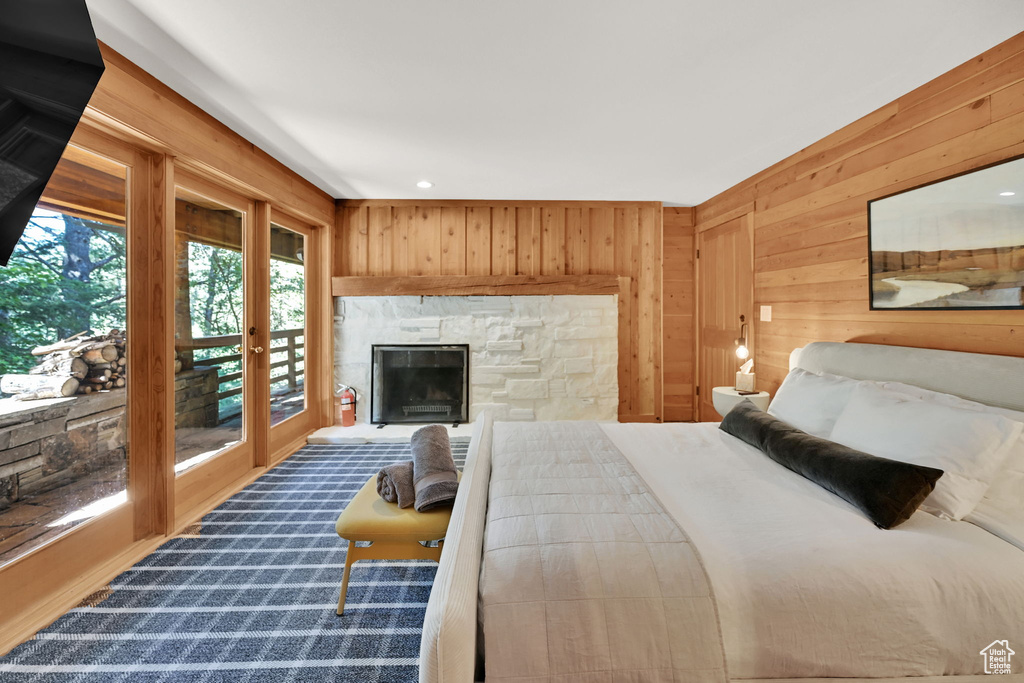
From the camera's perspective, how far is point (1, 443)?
1552mm

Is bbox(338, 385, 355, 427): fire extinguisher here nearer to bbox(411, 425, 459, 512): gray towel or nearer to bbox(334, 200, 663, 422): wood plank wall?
bbox(334, 200, 663, 422): wood plank wall

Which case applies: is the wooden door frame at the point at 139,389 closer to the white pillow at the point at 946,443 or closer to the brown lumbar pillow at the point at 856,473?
the brown lumbar pillow at the point at 856,473

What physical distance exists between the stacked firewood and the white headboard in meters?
3.58

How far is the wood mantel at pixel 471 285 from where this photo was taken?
4.06 meters

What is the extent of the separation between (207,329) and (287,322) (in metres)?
0.96

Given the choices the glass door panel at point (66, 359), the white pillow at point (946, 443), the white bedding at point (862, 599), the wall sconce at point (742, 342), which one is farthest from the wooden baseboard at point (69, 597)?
A: the wall sconce at point (742, 342)

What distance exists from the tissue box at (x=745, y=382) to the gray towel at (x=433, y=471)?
7.37 ft

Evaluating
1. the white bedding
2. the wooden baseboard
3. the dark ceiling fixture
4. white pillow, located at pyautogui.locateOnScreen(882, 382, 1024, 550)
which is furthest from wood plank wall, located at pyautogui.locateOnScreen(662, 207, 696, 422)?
the dark ceiling fixture

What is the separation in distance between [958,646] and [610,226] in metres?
3.73

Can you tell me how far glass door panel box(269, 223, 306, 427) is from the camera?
11.1 ft

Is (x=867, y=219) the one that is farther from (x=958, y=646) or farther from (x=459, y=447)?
(x=459, y=447)

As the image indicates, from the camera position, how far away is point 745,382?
3.12m

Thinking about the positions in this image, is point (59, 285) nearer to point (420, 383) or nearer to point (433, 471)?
point (433, 471)

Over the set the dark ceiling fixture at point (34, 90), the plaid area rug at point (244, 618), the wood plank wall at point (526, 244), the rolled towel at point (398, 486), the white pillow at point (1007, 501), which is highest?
the wood plank wall at point (526, 244)
